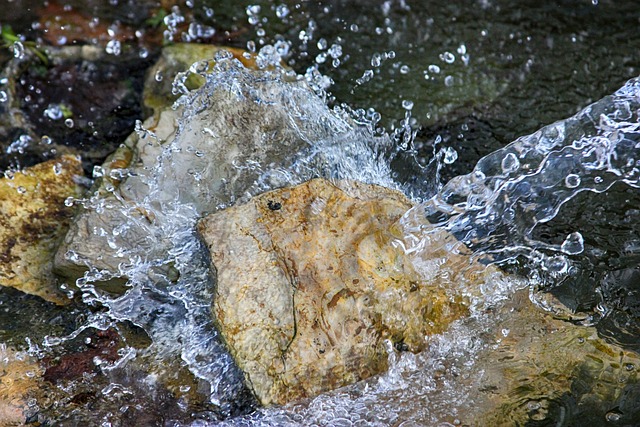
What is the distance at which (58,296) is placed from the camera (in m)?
3.20

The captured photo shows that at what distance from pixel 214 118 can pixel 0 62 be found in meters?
1.92

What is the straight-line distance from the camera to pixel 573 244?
→ 3.40 m

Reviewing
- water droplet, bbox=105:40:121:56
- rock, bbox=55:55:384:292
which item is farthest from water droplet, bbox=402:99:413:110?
water droplet, bbox=105:40:121:56

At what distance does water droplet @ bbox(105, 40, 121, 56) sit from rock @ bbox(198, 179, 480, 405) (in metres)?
2.12

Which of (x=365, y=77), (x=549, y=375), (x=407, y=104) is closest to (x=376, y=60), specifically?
(x=365, y=77)

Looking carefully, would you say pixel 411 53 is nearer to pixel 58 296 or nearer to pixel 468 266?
pixel 468 266

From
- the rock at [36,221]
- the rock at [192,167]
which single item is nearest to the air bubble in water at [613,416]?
the rock at [192,167]

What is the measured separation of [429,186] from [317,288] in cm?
115

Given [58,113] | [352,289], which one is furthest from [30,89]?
[352,289]

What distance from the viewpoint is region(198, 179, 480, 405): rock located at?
2.63 metres

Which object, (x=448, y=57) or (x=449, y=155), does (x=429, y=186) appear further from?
(x=448, y=57)

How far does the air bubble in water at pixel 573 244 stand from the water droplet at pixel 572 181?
0.95ft

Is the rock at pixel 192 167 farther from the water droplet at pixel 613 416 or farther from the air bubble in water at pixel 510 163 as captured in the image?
the water droplet at pixel 613 416

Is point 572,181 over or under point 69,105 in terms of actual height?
under
